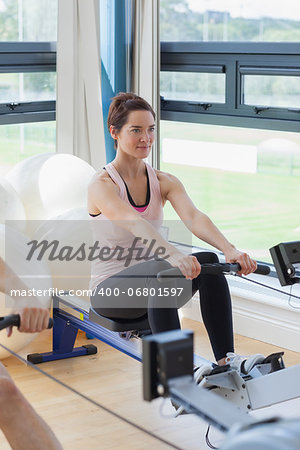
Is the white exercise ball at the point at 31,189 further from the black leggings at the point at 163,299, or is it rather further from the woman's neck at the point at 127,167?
the black leggings at the point at 163,299

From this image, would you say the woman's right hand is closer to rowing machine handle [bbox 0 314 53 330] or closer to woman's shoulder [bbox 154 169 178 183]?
woman's shoulder [bbox 154 169 178 183]

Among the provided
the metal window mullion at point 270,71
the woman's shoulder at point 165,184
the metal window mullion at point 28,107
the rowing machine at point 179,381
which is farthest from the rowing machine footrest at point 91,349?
the rowing machine at point 179,381

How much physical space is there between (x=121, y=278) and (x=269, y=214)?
167 centimetres

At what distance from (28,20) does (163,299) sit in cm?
210

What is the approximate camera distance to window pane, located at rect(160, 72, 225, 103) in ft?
12.8

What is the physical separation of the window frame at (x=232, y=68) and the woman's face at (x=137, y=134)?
0.96 metres

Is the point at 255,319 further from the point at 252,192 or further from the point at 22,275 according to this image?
the point at 22,275

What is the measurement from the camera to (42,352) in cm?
339

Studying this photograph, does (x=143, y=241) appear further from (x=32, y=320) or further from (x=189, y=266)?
(x=32, y=320)

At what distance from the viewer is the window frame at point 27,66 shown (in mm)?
3932

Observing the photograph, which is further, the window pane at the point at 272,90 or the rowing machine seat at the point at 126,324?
the window pane at the point at 272,90

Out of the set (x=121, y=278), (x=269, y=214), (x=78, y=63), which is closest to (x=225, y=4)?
(x=78, y=63)

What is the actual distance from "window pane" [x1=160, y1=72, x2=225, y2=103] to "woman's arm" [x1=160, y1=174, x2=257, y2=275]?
1.09 meters

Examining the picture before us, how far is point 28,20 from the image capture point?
402 centimetres
